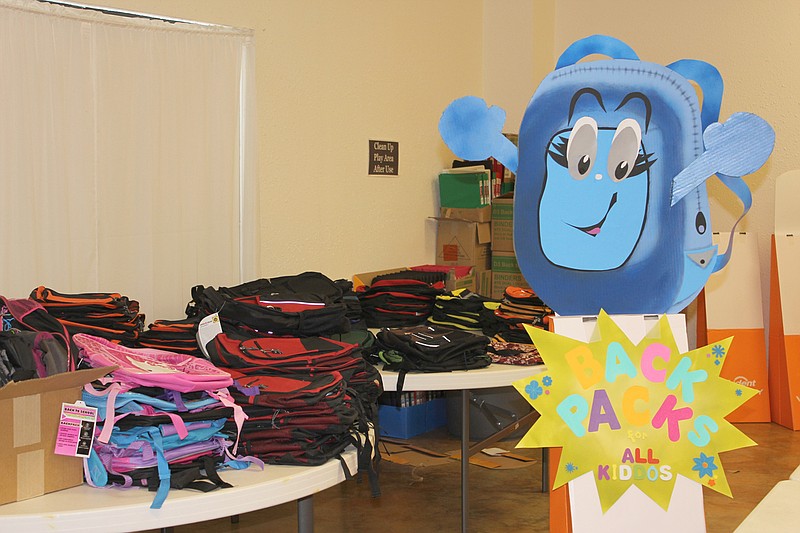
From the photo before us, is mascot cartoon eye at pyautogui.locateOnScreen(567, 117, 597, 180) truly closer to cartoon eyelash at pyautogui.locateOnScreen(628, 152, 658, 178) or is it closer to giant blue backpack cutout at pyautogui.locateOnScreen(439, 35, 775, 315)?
giant blue backpack cutout at pyautogui.locateOnScreen(439, 35, 775, 315)

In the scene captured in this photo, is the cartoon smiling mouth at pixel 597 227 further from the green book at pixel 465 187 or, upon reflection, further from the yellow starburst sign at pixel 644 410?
the green book at pixel 465 187

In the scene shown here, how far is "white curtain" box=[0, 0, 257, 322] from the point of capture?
11.4 ft

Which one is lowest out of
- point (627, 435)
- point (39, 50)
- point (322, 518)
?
point (322, 518)

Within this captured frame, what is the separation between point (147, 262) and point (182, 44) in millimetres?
1047

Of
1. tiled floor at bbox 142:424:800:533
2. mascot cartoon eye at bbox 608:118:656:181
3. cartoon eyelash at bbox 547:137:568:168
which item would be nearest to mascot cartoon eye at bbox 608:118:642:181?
mascot cartoon eye at bbox 608:118:656:181

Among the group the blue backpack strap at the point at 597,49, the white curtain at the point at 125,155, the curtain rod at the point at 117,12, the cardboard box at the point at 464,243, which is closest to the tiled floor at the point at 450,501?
the white curtain at the point at 125,155

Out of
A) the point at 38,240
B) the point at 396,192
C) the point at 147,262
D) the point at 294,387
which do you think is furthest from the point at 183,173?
the point at 294,387

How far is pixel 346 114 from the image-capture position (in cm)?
505

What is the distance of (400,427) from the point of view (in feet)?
14.9

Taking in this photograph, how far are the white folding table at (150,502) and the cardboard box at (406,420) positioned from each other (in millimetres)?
2489

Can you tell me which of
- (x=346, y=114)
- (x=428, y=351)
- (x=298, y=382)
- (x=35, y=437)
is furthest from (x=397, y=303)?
(x=35, y=437)

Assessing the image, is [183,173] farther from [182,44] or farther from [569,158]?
[569,158]

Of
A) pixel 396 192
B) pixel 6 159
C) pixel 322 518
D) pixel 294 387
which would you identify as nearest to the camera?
pixel 294 387

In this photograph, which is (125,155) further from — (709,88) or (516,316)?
(709,88)
